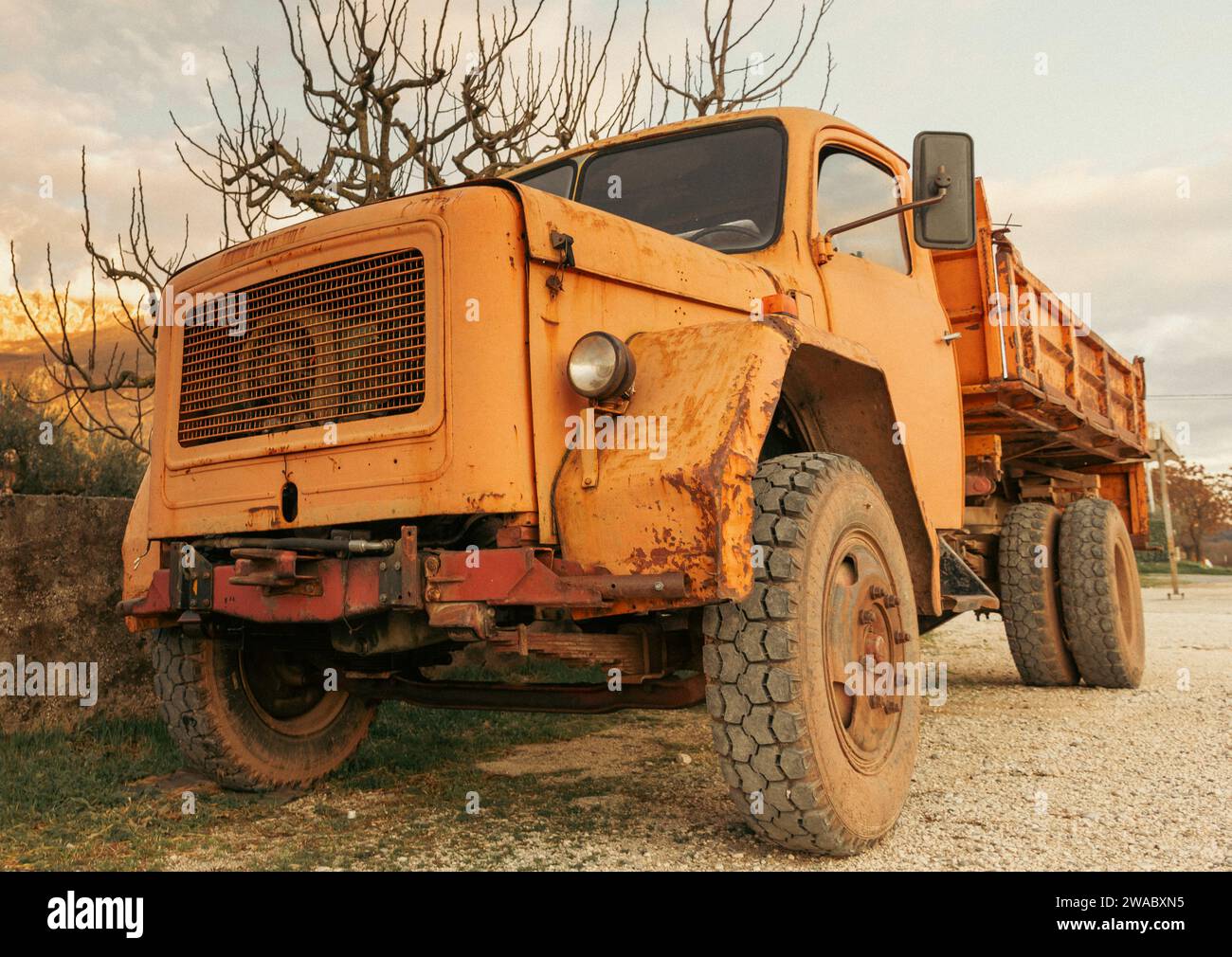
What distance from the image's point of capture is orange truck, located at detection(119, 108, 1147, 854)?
10.0 feet

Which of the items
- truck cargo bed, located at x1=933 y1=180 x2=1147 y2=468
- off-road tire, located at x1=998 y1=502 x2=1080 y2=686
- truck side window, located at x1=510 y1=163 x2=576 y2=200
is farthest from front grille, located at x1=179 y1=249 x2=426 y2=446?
off-road tire, located at x1=998 y1=502 x2=1080 y2=686

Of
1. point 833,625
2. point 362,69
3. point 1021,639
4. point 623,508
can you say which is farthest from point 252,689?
point 362,69

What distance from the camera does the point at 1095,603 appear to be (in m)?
7.21

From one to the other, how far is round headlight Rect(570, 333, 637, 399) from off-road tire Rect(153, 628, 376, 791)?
1915 mm

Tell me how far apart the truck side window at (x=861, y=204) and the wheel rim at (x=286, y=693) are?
115 inches

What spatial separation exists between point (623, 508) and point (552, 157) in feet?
9.39

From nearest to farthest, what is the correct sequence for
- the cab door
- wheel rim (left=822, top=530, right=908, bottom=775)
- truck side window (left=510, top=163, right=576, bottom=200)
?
wheel rim (left=822, top=530, right=908, bottom=775) → the cab door → truck side window (left=510, top=163, right=576, bottom=200)

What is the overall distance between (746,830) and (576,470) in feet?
4.69

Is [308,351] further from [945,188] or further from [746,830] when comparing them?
[945,188]

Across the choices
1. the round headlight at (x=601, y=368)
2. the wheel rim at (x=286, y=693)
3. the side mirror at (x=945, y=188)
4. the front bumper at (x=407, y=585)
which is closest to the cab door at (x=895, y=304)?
the side mirror at (x=945, y=188)

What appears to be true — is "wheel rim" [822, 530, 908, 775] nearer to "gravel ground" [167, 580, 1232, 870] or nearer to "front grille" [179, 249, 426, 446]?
"gravel ground" [167, 580, 1232, 870]

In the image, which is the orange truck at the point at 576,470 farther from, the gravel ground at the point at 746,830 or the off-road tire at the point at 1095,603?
the off-road tire at the point at 1095,603

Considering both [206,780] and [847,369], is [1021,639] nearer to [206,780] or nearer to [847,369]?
[847,369]

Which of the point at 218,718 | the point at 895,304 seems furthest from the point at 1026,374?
the point at 218,718
